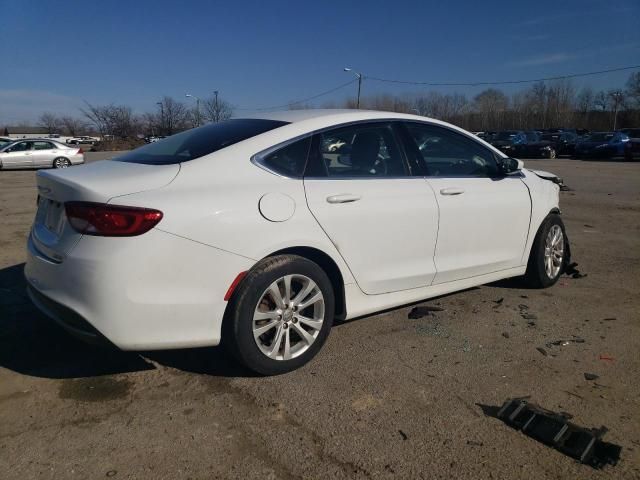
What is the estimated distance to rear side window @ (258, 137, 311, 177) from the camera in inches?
126

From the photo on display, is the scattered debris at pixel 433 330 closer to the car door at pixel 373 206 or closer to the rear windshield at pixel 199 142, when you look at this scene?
the car door at pixel 373 206

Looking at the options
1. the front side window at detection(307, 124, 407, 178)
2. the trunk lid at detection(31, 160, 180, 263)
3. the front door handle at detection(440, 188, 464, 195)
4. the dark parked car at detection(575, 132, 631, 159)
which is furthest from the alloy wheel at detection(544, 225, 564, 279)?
the dark parked car at detection(575, 132, 631, 159)

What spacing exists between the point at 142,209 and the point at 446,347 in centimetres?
223

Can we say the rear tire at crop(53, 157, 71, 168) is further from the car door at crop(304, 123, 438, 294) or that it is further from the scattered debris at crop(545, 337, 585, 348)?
the scattered debris at crop(545, 337, 585, 348)

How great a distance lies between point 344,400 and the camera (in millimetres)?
2934

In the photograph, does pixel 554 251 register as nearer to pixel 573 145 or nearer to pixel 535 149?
pixel 535 149

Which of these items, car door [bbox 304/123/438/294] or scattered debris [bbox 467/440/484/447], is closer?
scattered debris [bbox 467/440/484/447]

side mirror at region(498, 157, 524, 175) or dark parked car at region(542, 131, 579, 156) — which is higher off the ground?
dark parked car at region(542, 131, 579, 156)

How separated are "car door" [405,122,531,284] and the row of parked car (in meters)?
27.5

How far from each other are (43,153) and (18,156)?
107 cm

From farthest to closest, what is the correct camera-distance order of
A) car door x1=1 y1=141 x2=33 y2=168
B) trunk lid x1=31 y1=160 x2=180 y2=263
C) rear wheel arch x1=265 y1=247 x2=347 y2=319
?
1. car door x1=1 y1=141 x2=33 y2=168
2. rear wheel arch x1=265 y1=247 x2=347 y2=319
3. trunk lid x1=31 y1=160 x2=180 y2=263

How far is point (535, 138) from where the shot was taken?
110 feet

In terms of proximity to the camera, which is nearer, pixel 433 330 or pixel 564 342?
pixel 564 342

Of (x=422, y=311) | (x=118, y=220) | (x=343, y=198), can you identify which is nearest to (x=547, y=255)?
(x=422, y=311)
